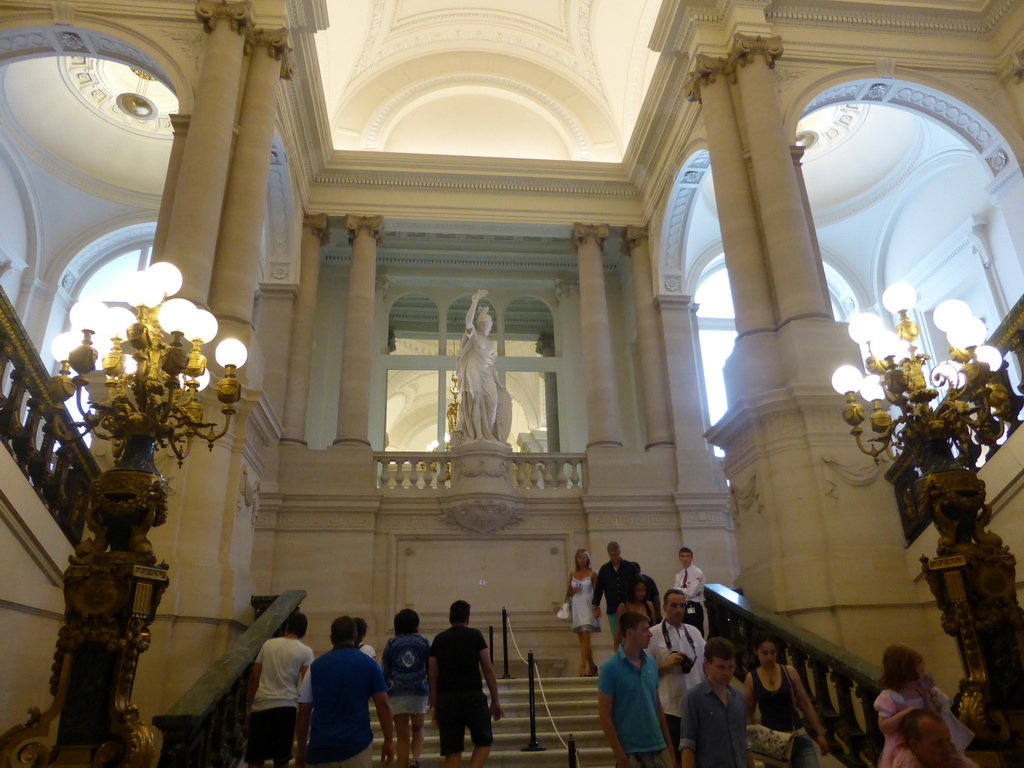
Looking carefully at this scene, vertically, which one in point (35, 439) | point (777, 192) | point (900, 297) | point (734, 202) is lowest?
point (35, 439)

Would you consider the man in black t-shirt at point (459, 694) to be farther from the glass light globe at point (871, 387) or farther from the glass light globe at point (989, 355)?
the glass light globe at point (989, 355)

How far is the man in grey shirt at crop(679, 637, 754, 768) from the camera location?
3.78 metres

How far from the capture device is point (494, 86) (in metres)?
18.2

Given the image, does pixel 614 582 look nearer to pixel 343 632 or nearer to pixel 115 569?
pixel 343 632

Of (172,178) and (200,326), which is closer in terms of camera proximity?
(200,326)

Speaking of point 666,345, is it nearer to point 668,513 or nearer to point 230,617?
point 668,513

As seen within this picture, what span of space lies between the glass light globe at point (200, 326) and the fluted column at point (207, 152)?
3.67 meters

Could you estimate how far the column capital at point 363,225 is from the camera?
619 inches

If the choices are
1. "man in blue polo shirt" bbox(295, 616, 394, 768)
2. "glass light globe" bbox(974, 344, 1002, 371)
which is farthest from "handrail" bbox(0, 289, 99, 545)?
"glass light globe" bbox(974, 344, 1002, 371)

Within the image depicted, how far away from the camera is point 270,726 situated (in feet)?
16.8

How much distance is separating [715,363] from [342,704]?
1640 cm

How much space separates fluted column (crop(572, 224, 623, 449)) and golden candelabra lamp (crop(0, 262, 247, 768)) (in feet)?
34.5

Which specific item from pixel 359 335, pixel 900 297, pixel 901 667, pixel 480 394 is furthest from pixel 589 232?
pixel 901 667

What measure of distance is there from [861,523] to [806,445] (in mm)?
932
